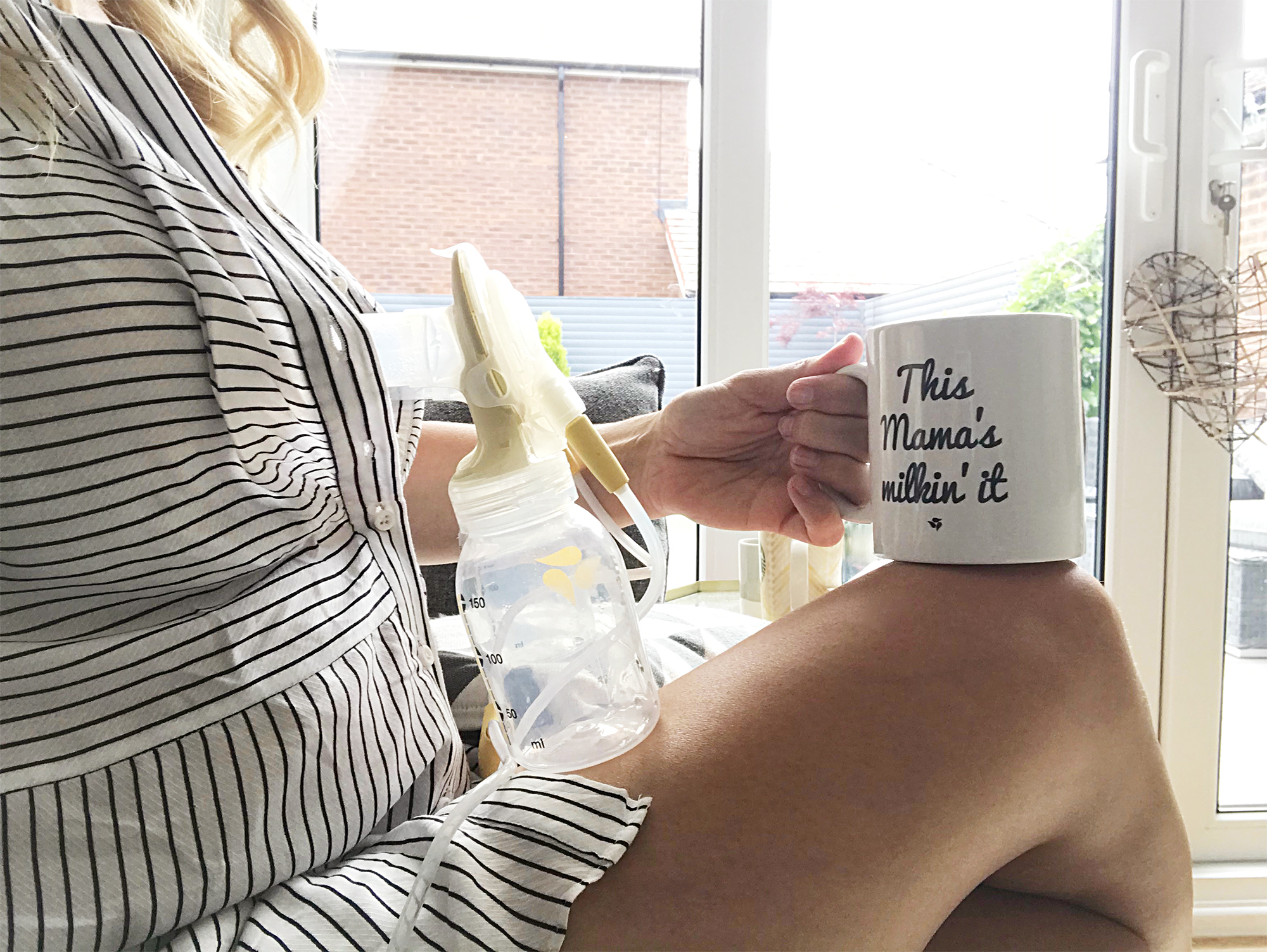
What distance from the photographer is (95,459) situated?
35 cm

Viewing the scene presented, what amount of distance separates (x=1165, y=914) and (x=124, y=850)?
485 millimetres

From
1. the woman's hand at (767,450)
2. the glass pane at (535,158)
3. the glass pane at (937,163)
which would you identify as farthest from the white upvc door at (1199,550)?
the woman's hand at (767,450)

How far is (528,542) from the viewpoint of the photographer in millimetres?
444

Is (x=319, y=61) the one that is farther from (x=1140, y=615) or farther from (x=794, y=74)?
(x=1140, y=615)

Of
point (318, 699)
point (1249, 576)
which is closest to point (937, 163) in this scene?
point (1249, 576)

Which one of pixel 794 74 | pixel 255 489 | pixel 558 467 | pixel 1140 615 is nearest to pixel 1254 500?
pixel 1140 615

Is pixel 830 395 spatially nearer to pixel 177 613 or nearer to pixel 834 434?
pixel 834 434

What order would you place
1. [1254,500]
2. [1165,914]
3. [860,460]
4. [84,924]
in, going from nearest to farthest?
[84,924] → [1165,914] → [860,460] → [1254,500]

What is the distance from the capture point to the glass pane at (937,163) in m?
1.66

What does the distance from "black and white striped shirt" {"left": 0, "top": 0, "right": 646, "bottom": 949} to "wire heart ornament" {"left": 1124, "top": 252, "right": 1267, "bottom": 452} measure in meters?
1.58

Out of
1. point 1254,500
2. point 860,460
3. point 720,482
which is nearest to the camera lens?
point 860,460

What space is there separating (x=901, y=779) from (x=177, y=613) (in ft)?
1.05

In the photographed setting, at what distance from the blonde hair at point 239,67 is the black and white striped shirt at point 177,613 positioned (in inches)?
6.3

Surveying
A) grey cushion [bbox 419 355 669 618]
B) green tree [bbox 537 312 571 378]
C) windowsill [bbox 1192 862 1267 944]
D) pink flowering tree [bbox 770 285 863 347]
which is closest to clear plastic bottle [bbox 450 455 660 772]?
grey cushion [bbox 419 355 669 618]
